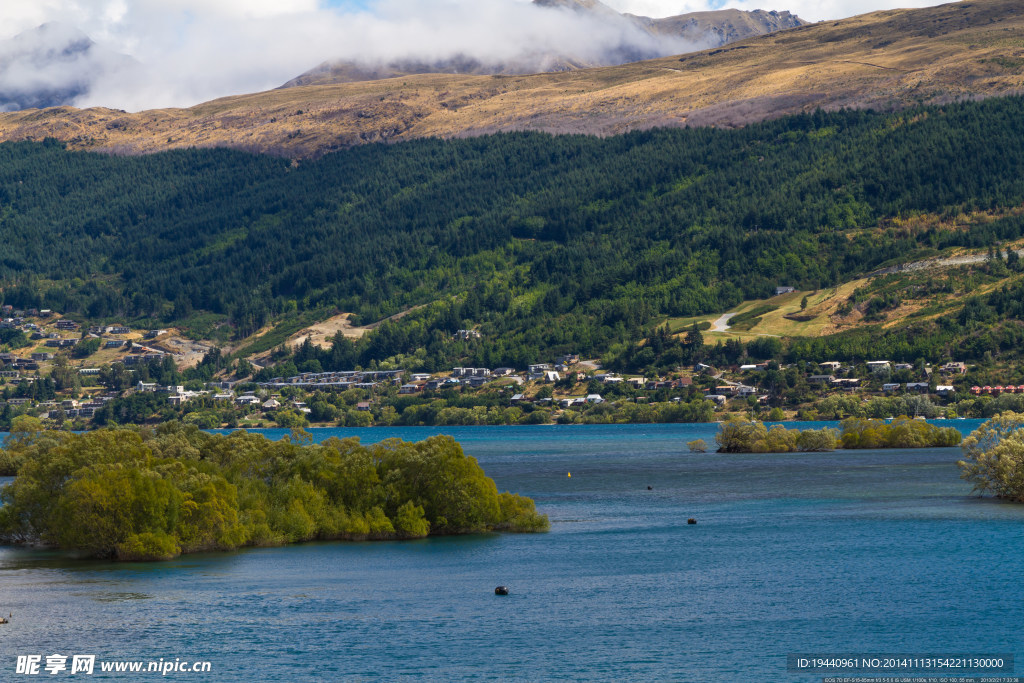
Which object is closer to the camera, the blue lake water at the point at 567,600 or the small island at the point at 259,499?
the blue lake water at the point at 567,600

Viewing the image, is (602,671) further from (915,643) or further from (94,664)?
(94,664)

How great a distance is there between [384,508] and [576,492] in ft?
166

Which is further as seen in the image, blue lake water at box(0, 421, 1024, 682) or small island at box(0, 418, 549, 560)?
small island at box(0, 418, 549, 560)

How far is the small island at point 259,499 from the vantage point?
3952 inches

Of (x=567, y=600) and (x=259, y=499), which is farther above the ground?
(x=259, y=499)

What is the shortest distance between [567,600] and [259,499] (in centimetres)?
3601

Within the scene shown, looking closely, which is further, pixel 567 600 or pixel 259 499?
pixel 259 499

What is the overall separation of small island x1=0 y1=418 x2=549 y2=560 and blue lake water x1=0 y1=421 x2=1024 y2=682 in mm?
2202

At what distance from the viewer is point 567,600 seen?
8419cm

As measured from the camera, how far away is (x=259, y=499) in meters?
110

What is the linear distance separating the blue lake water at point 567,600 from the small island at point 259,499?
2202 millimetres

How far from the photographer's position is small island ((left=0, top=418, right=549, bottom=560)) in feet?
329

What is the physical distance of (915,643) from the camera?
70.4 meters

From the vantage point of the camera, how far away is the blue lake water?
69.4m
